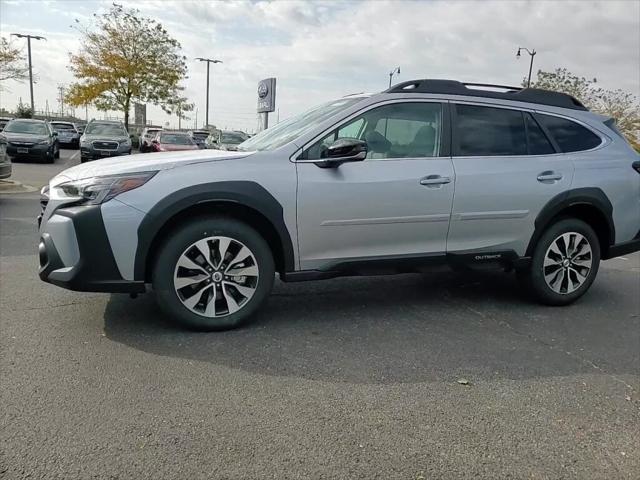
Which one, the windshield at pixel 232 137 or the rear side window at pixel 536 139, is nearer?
the rear side window at pixel 536 139

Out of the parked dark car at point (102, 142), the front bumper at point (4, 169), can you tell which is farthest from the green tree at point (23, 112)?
the front bumper at point (4, 169)

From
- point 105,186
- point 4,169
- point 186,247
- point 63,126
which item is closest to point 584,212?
point 186,247

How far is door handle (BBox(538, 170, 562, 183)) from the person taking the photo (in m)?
4.55

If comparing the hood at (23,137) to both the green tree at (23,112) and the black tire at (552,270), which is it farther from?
the green tree at (23,112)

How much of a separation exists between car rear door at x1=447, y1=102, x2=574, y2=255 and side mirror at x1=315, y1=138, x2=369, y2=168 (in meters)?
0.90

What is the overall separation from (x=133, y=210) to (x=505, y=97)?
3.24m

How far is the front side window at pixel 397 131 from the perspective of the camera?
4062 mm

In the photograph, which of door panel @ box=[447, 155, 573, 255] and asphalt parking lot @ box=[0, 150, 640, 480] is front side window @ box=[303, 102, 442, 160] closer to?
door panel @ box=[447, 155, 573, 255]

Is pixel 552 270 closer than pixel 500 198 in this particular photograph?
No

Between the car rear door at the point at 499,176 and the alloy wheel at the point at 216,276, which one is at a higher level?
the car rear door at the point at 499,176

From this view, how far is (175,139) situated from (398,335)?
1811cm

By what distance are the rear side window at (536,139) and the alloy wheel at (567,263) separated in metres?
0.78

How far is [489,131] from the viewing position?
4.50 meters

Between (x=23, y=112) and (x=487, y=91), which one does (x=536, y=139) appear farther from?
(x=23, y=112)
